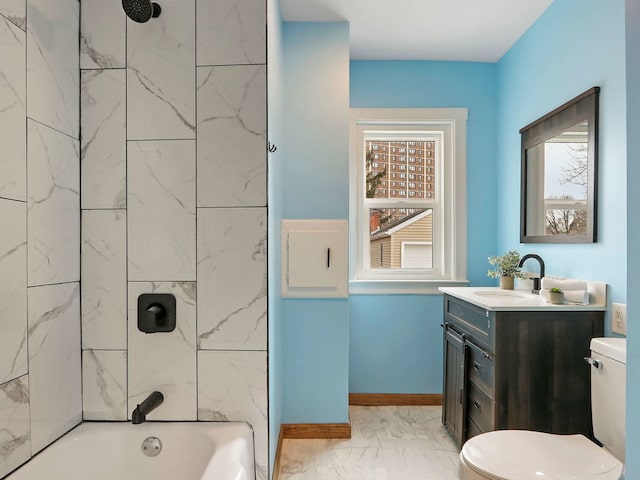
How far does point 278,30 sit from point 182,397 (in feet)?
6.02

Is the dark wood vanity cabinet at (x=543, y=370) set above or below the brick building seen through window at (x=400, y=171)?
below

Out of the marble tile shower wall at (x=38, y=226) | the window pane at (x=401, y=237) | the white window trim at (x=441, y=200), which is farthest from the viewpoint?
the window pane at (x=401, y=237)

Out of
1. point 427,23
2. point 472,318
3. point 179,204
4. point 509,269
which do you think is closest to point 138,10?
point 179,204

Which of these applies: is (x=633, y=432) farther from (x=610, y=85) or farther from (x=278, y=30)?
(x=278, y=30)

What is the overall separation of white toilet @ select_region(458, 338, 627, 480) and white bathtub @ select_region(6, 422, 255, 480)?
0.77m

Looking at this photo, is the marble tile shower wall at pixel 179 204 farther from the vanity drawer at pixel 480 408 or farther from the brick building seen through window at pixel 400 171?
the brick building seen through window at pixel 400 171

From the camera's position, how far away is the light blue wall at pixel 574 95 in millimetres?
1776

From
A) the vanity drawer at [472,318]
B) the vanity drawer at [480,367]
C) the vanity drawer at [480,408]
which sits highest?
Result: the vanity drawer at [472,318]

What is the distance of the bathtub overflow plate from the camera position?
53.6 inches

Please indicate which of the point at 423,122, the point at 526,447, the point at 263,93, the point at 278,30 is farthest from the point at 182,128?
the point at 423,122

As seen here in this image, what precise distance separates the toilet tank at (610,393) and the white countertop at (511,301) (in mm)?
252

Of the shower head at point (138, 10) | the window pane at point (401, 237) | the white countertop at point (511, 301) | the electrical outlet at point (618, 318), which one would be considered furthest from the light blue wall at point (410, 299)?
the shower head at point (138, 10)

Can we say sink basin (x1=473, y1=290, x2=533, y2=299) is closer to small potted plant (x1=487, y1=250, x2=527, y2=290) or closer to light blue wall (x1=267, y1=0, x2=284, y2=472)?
small potted plant (x1=487, y1=250, x2=527, y2=290)

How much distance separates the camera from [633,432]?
552 mm
